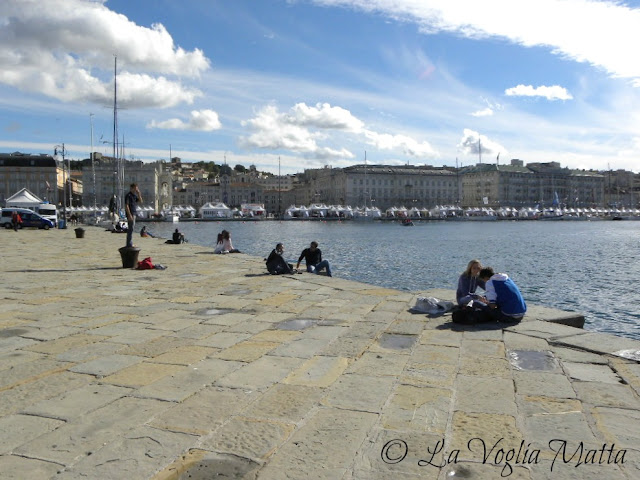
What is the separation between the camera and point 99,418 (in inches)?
142

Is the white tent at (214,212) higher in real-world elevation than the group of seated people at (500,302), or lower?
higher

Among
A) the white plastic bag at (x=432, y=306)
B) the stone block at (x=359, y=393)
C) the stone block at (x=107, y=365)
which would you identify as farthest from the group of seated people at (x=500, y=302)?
the stone block at (x=107, y=365)

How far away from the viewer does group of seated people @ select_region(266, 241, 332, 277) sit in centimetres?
1224

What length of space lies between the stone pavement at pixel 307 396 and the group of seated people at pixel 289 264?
457 centimetres

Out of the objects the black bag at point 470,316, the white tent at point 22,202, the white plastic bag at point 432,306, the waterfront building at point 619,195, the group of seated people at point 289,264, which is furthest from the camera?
the waterfront building at point 619,195

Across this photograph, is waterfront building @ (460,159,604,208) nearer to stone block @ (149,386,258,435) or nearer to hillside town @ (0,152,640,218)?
hillside town @ (0,152,640,218)

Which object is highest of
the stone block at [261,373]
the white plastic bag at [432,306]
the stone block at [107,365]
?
the white plastic bag at [432,306]

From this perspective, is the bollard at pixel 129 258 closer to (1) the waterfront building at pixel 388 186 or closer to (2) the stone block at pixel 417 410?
(2) the stone block at pixel 417 410

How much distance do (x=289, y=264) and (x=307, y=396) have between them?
9373 millimetres

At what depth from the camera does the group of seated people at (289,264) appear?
1224 cm

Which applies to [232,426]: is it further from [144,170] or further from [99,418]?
[144,170]

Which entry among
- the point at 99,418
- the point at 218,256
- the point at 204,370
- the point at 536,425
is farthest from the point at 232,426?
the point at 218,256

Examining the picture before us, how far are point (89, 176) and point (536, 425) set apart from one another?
12087 cm

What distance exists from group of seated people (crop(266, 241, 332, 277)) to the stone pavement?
4.57 metres
